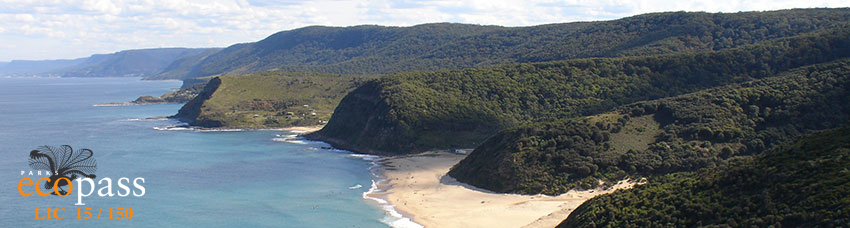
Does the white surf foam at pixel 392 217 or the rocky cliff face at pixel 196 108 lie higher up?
the rocky cliff face at pixel 196 108

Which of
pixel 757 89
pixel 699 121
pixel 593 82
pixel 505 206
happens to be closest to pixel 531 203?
pixel 505 206

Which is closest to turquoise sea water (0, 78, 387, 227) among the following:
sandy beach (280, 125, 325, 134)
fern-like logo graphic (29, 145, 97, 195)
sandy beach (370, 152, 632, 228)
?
fern-like logo graphic (29, 145, 97, 195)

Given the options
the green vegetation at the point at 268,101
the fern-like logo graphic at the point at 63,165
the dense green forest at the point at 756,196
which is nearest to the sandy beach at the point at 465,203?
the dense green forest at the point at 756,196

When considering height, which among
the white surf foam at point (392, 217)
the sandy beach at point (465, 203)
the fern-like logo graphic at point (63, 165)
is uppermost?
the fern-like logo graphic at point (63, 165)

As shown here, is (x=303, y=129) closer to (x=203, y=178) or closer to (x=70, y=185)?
(x=203, y=178)

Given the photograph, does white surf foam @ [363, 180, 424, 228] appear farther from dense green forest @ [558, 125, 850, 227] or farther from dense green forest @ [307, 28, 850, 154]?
dense green forest @ [307, 28, 850, 154]

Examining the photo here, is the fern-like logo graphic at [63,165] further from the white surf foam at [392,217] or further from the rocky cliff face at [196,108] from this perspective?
the rocky cliff face at [196,108]
